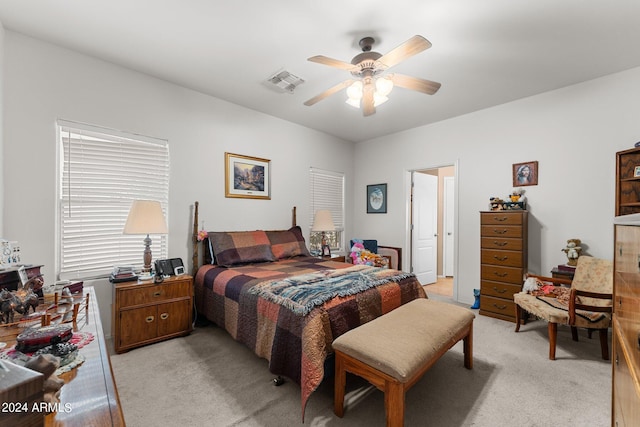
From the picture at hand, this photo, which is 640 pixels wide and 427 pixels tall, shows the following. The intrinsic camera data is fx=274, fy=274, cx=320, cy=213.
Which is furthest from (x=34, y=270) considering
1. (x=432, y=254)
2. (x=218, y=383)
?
(x=432, y=254)

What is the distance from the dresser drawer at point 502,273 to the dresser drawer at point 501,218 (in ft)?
1.76

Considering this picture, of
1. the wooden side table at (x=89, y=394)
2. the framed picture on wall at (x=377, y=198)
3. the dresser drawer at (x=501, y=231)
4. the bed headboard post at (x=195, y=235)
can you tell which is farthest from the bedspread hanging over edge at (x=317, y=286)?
the framed picture on wall at (x=377, y=198)

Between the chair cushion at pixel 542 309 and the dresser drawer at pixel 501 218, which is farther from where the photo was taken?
the dresser drawer at pixel 501 218

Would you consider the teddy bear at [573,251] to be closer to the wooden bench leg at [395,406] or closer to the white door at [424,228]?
the white door at [424,228]

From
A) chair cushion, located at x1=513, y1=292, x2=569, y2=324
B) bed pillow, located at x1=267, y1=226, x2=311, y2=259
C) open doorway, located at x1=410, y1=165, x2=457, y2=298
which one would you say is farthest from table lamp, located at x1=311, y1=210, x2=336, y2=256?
chair cushion, located at x1=513, y1=292, x2=569, y2=324

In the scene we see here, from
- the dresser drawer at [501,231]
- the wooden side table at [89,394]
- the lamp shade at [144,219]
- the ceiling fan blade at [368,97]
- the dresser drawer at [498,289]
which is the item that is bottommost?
the dresser drawer at [498,289]

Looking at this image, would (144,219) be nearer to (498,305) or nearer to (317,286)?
(317,286)

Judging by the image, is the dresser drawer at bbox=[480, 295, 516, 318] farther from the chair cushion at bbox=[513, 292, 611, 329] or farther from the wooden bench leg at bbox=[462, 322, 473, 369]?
the wooden bench leg at bbox=[462, 322, 473, 369]

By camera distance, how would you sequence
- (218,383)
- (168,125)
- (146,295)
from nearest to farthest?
(218,383)
(146,295)
(168,125)

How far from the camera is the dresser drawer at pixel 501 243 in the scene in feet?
10.5

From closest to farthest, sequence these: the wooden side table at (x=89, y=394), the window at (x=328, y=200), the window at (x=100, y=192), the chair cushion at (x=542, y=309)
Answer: the wooden side table at (x=89, y=394), the chair cushion at (x=542, y=309), the window at (x=100, y=192), the window at (x=328, y=200)

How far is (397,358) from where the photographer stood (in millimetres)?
1478

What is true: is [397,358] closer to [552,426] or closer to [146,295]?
[552,426]

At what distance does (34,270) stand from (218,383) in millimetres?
1383
